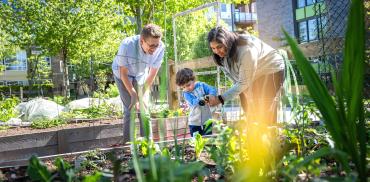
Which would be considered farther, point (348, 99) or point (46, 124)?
point (46, 124)

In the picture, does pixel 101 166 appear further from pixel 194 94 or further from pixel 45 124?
pixel 45 124

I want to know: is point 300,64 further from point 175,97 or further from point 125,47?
point 175,97

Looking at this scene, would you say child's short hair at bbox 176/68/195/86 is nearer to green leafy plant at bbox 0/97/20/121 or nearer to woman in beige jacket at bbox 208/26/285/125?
woman in beige jacket at bbox 208/26/285/125

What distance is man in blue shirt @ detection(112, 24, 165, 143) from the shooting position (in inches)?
122

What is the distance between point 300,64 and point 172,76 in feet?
20.0

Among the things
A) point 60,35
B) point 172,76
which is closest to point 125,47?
point 172,76

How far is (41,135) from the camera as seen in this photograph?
12.4 ft

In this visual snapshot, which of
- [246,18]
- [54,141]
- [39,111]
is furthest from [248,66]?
[246,18]

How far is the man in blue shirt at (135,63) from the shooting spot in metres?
3.11

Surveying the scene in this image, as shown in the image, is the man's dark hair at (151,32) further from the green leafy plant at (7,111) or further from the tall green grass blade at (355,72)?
the green leafy plant at (7,111)

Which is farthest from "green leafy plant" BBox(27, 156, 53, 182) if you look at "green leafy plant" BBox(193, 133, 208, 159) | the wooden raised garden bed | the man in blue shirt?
the wooden raised garden bed

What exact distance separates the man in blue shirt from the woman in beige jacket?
2.12 feet

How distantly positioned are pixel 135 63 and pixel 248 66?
1.19 metres

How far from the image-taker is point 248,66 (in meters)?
2.43
